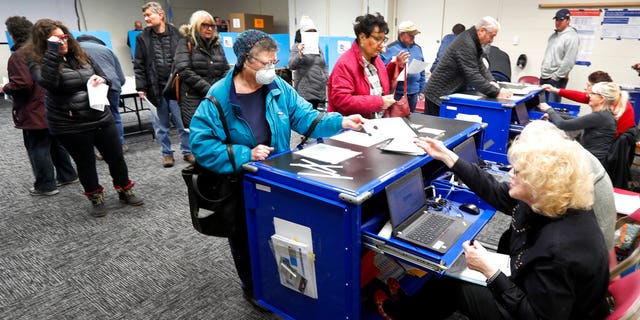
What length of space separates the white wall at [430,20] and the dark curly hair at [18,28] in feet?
15.6

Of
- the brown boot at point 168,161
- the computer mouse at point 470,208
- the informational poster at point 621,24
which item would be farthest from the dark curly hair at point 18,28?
the informational poster at point 621,24

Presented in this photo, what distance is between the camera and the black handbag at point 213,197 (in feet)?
5.53

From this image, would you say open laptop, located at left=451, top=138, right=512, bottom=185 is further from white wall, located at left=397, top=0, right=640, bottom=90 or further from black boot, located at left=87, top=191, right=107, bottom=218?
white wall, located at left=397, top=0, right=640, bottom=90

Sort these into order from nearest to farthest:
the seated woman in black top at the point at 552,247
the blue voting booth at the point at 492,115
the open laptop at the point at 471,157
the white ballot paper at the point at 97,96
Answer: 1. the seated woman in black top at the point at 552,247
2. the open laptop at the point at 471,157
3. the white ballot paper at the point at 97,96
4. the blue voting booth at the point at 492,115

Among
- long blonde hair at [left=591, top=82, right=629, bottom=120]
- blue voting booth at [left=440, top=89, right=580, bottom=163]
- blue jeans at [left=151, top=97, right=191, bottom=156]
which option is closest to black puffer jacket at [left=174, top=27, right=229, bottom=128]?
blue jeans at [left=151, top=97, right=191, bottom=156]

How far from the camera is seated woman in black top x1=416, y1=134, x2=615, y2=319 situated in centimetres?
114

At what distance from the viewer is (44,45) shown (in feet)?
8.18

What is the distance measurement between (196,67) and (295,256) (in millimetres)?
2314

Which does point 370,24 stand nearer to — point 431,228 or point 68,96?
point 431,228

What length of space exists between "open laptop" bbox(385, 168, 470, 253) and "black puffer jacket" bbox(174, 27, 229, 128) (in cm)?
233

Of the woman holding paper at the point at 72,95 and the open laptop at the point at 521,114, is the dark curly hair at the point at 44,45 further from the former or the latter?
the open laptop at the point at 521,114

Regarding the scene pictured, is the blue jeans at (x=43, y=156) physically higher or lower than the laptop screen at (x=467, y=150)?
lower

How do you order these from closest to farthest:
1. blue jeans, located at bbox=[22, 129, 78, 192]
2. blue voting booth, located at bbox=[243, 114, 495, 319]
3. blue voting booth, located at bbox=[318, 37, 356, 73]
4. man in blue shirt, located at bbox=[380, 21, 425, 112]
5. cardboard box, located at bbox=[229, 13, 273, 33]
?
blue voting booth, located at bbox=[243, 114, 495, 319]
blue jeans, located at bbox=[22, 129, 78, 192]
man in blue shirt, located at bbox=[380, 21, 425, 112]
blue voting booth, located at bbox=[318, 37, 356, 73]
cardboard box, located at bbox=[229, 13, 273, 33]

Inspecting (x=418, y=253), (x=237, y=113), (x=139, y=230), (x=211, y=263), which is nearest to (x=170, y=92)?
(x=139, y=230)
